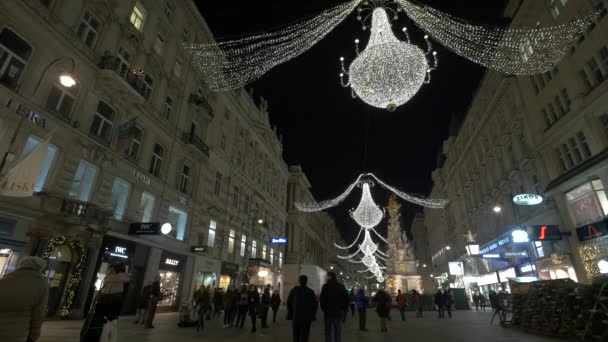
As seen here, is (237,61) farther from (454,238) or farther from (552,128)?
(454,238)

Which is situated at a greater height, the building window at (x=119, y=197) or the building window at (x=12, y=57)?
the building window at (x=12, y=57)

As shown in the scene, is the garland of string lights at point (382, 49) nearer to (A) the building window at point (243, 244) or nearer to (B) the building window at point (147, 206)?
(B) the building window at point (147, 206)

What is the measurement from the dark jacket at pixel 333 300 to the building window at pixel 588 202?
735 inches

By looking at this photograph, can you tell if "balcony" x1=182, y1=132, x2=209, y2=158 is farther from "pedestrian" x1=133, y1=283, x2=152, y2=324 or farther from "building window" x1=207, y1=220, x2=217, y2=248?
"pedestrian" x1=133, y1=283, x2=152, y2=324

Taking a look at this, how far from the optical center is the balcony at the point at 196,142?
930 inches

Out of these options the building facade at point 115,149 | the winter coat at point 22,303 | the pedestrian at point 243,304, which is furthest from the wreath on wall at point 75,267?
the winter coat at point 22,303

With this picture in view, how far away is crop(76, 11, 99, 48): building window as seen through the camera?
16.0 meters

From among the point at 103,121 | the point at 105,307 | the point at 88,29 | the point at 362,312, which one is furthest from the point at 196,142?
the point at 105,307

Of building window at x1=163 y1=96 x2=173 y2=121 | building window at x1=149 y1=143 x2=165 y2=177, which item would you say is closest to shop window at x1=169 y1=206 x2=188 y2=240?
building window at x1=149 y1=143 x2=165 y2=177

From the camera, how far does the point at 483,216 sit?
37.5 metres

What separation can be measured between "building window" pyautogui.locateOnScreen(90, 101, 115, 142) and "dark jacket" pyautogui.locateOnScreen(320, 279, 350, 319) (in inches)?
580

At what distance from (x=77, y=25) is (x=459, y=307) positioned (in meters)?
36.3

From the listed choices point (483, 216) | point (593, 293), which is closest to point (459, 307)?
point (483, 216)

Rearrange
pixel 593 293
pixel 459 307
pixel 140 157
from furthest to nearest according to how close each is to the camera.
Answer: pixel 459 307 < pixel 140 157 < pixel 593 293
